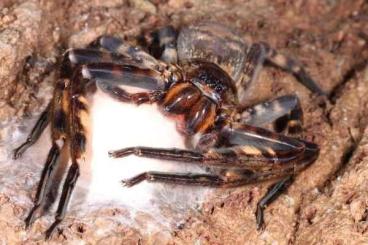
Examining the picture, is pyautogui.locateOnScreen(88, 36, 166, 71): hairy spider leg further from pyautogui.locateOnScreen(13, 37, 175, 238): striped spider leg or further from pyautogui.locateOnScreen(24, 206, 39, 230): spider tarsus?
pyautogui.locateOnScreen(24, 206, 39, 230): spider tarsus

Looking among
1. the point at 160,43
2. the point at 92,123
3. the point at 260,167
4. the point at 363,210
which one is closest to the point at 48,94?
the point at 92,123

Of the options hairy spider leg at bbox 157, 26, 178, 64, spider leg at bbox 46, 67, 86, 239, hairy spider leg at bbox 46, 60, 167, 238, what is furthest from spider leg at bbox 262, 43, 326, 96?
spider leg at bbox 46, 67, 86, 239

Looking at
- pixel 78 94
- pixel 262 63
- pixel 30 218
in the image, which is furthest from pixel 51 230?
pixel 262 63

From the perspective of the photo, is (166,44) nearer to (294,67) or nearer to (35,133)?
(294,67)

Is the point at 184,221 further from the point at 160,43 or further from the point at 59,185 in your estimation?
the point at 160,43

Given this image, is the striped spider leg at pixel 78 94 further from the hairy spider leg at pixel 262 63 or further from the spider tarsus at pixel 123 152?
the hairy spider leg at pixel 262 63

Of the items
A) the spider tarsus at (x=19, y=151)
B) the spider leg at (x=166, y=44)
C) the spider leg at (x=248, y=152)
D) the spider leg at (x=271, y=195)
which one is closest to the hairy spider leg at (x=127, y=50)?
the spider leg at (x=166, y=44)

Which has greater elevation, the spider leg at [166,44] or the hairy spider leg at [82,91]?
the hairy spider leg at [82,91]
